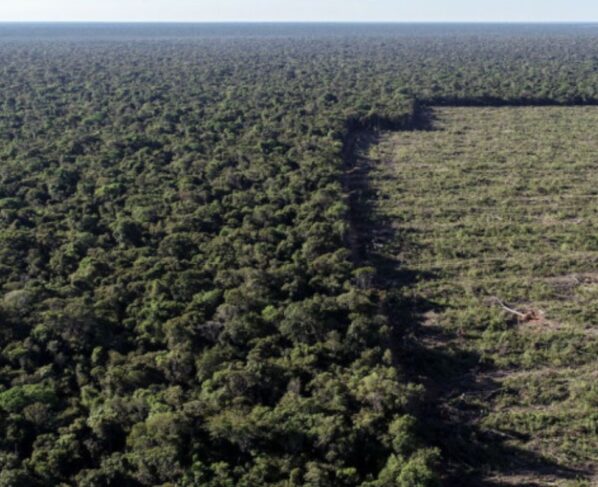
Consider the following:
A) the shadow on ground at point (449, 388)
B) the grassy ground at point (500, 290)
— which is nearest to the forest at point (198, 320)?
the shadow on ground at point (449, 388)

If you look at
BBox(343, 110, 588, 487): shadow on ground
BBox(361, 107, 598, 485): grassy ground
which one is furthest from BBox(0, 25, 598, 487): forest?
BBox(361, 107, 598, 485): grassy ground

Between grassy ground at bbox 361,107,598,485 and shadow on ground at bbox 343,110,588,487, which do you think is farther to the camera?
grassy ground at bbox 361,107,598,485

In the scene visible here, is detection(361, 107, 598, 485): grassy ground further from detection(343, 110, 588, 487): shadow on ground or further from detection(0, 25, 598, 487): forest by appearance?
detection(0, 25, 598, 487): forest

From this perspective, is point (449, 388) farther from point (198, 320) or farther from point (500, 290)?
point (198, 320)

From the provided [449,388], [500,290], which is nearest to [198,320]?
[449,388]

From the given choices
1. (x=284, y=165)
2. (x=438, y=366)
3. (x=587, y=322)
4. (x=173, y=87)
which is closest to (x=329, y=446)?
(x=438, y=366)

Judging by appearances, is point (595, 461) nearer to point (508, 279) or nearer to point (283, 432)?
point (283, 432)
